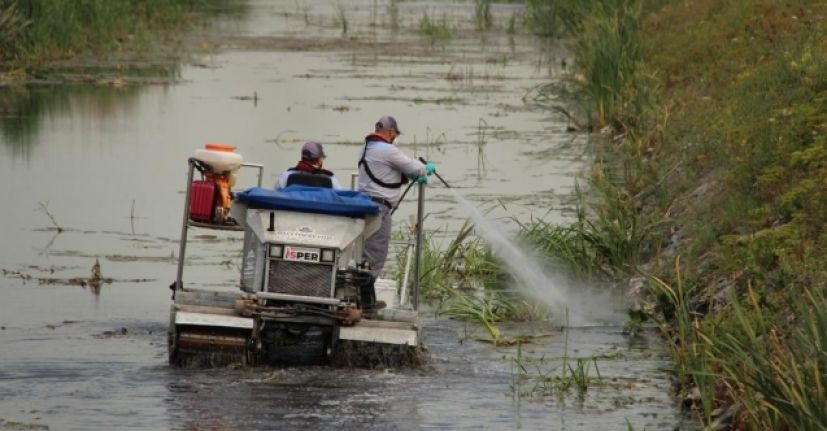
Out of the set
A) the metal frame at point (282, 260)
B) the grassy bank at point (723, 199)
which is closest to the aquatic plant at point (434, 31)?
the grassy bank at point (723, 199)

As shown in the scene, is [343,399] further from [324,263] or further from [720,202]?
[720,202]

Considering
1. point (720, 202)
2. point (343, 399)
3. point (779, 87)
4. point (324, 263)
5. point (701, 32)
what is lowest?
point (343, 399)

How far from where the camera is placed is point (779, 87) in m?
16.5

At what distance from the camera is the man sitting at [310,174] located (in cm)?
1141

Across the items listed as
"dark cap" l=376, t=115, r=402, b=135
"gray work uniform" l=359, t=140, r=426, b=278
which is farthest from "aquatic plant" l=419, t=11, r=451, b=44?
"gray work uniform" l=359, t=140, r=426, b=278

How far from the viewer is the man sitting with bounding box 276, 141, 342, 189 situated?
37.4 ft

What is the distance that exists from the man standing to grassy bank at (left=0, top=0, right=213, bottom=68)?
1900cm

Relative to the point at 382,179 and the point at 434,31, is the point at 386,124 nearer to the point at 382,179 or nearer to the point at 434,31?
the point at 382,179

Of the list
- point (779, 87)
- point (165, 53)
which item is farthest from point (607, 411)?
point (165, 53)

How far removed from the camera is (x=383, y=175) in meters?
12.3

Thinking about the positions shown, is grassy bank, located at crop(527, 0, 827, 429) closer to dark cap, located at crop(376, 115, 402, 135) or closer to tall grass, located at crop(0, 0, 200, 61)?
dark cap, located at crop(376, 115, 402, 135)

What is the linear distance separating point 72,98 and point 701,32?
10.3 meters

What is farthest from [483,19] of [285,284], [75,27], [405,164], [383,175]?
[285,284]

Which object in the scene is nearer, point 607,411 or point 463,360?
point 607,411
